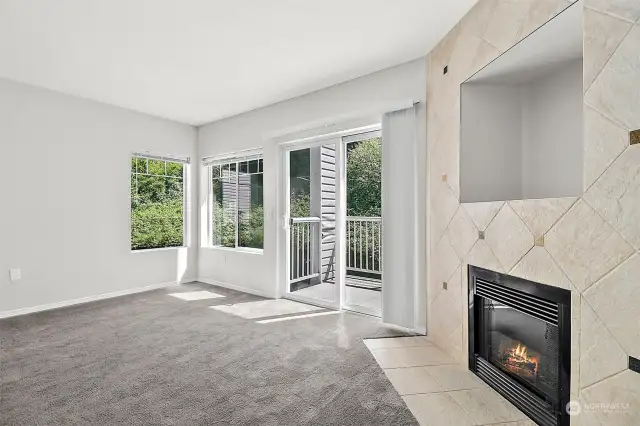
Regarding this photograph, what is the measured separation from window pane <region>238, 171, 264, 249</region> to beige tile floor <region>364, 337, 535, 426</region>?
244 cm

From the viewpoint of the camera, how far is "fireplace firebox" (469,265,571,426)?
167 centimetres

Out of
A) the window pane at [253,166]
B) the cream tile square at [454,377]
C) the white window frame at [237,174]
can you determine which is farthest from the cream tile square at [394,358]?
the window pane at [253,166]

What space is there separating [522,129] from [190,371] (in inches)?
121

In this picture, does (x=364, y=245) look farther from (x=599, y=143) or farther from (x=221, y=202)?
(x=599, y=143)

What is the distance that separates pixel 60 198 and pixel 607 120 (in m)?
4.95

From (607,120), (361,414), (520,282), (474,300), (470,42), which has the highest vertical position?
(470,42)

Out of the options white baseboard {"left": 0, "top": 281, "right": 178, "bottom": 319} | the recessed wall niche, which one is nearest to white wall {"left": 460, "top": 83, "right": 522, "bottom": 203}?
the recessed wall niche

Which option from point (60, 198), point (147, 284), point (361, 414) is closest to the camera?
point (361, 414)

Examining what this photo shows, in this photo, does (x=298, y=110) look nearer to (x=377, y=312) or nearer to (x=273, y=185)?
(x=273, y=185)

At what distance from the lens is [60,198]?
3885 millimetres

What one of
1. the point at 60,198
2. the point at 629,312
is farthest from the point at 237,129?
the point at 629,312

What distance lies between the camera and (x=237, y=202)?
5031 millimetres

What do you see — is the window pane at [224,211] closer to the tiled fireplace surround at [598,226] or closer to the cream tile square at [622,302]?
the tiled fireplace surround at [598,226]

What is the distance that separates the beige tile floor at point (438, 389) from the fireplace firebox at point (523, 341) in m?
0.09
